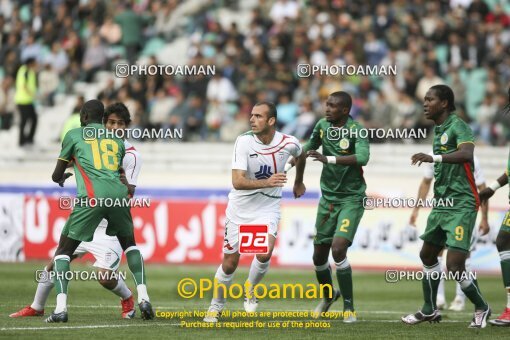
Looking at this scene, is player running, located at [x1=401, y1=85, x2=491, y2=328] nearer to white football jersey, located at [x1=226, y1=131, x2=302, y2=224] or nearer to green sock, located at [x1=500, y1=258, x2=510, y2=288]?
green sock, located at [x1=500, y1=258, x2=510, y2=288]

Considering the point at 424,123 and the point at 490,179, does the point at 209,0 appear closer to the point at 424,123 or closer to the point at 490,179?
the point at 424,123

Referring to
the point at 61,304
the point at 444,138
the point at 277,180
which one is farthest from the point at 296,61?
the point at 61,304

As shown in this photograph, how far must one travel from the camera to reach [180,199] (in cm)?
2302

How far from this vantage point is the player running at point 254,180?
12.6 m

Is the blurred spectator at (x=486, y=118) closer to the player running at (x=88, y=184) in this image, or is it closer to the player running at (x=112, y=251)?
Answer: the player running at (x=112, y=251)

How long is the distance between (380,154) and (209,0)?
29.6 feet

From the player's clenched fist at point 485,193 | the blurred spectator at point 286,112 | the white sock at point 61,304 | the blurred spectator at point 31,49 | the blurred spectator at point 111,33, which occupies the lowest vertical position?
the white sock at point 61,304

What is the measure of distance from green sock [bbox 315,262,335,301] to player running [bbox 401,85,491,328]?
124 centimetres

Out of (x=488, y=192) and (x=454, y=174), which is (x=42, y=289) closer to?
(x=454, y=174)

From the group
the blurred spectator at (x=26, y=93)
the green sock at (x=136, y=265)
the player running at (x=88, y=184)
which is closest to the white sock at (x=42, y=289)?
the player running at (x=88, y=184)

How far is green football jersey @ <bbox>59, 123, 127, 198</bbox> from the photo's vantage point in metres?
12.1

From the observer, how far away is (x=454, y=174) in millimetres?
12680

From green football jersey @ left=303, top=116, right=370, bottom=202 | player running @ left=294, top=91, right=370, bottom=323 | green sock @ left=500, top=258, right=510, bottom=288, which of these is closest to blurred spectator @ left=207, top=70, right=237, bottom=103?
player running @ left=294, top=91, right=370, bottom=323

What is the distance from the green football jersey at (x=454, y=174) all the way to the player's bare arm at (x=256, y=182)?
6.23ft
